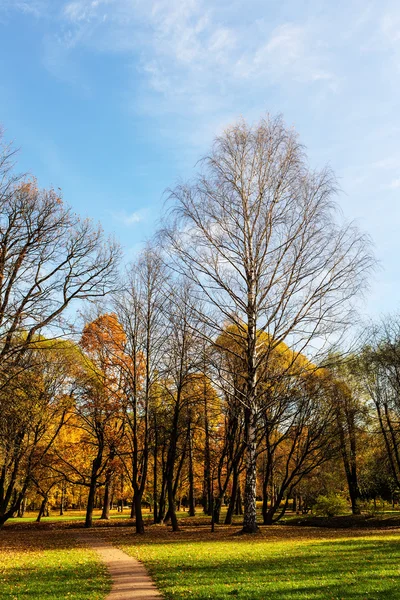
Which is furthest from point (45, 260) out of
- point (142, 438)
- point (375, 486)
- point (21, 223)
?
point (375, 486)

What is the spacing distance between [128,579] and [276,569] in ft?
10.1

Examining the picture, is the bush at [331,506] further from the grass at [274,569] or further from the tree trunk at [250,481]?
the grass at [274,569]

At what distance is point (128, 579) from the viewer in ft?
31.7

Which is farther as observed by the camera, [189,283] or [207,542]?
[189,283]

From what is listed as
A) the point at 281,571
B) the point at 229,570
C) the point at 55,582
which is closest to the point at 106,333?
the point at 55,582

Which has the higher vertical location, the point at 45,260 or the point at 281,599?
the point at 45,260

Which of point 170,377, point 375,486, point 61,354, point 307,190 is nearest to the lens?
point 307,190

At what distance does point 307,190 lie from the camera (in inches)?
698

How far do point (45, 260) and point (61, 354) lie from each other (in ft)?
41.3

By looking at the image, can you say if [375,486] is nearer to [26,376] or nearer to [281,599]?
[26,376]

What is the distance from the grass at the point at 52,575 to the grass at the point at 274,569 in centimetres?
124

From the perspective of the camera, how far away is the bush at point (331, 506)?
2883cm

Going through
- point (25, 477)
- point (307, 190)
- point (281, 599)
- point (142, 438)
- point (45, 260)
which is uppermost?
point (307, 190)

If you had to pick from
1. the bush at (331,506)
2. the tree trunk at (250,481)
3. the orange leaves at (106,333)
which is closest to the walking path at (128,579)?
the tree trunk at (250,481)
